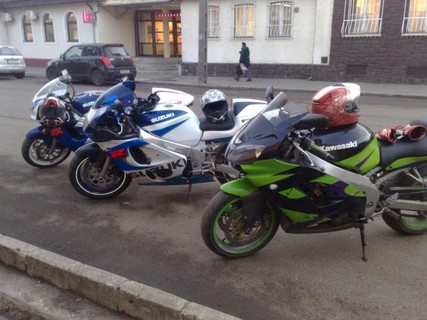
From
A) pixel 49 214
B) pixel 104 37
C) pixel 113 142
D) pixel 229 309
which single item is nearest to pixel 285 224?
pixel 229 309

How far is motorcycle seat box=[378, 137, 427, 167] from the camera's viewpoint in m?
3.67

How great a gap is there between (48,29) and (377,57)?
807 inches

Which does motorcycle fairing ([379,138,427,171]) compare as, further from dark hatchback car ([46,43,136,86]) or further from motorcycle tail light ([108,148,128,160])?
dark hatchback car ([46,43,136,86])

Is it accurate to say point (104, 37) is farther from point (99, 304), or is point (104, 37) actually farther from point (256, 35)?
point (99, 304)

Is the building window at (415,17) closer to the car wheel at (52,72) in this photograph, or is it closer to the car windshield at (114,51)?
the car windshield at (114,51)

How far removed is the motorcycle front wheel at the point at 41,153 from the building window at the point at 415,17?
49.1 ft

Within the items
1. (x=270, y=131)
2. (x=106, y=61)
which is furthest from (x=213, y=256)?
(x=106, y=61)

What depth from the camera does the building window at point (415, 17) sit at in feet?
54.3

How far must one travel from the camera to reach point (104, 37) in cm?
2578

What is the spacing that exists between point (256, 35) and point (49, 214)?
1704cm

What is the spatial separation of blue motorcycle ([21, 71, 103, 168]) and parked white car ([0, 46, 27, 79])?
1727 cm

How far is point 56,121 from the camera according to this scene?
575cm

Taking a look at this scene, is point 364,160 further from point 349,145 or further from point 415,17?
point 415,17

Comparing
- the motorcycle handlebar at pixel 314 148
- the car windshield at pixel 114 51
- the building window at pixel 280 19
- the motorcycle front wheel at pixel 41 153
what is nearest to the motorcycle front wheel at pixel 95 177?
the motorcycle front wheel at pixel 41 153
